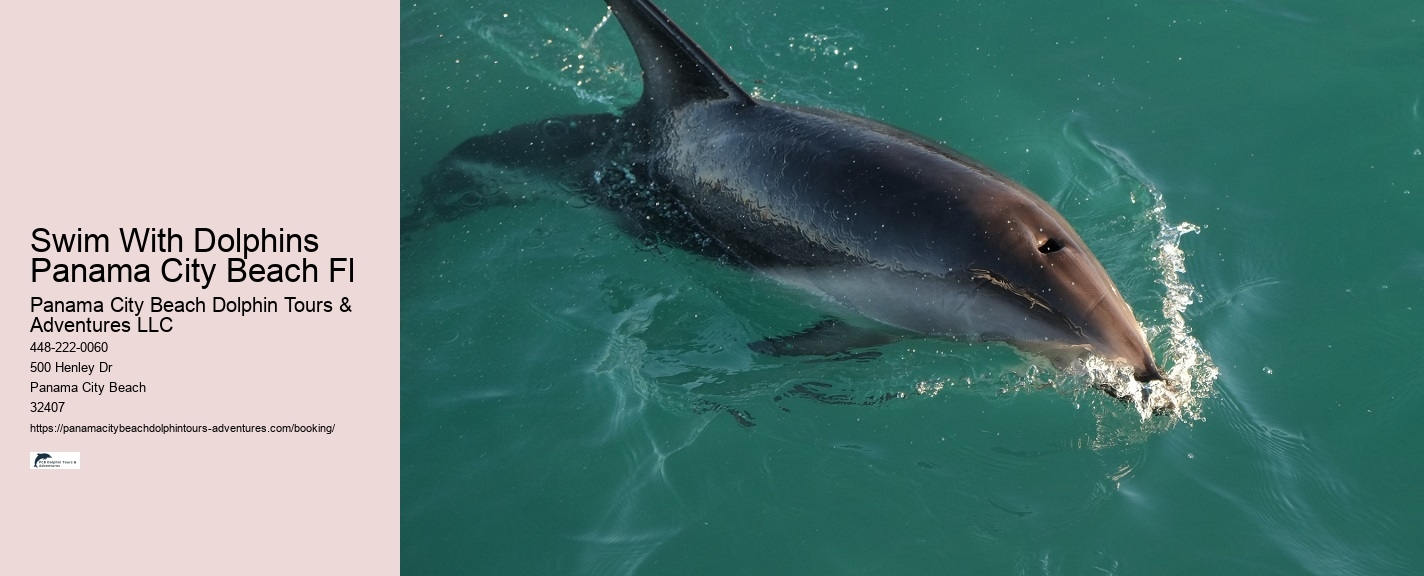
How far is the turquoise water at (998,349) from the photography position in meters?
7.19

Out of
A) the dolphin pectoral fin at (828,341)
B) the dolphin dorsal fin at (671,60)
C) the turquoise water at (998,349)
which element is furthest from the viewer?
the dolphin dorsal fin at (671,60)

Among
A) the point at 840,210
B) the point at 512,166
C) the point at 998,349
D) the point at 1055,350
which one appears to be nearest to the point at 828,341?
the point at 840,210

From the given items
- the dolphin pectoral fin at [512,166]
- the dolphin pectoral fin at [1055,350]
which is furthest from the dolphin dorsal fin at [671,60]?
the dolphin pectoral fin at [1055,350]

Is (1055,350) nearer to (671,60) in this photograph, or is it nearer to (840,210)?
(840,210)

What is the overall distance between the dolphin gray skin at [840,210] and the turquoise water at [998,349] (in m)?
0.34

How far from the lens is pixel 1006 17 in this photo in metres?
11.5

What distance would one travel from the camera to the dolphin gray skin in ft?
22.4

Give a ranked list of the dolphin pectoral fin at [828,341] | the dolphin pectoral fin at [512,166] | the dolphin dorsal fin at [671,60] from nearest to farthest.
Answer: the dolphin pectoral fin at [828,341], the dolphin dorsal fin at [671,60], the dolphin pectoral fin at [512,166]

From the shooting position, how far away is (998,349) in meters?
7.32

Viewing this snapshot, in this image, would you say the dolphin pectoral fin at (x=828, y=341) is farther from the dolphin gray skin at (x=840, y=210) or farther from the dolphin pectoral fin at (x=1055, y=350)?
the dolphin pectoral fin at (x=1055, y=350)

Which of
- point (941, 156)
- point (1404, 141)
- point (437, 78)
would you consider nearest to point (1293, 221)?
point (1404, 141)

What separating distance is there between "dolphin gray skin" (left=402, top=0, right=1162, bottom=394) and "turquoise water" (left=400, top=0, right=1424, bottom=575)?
1.11 feet

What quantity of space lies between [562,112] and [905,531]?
218 inches

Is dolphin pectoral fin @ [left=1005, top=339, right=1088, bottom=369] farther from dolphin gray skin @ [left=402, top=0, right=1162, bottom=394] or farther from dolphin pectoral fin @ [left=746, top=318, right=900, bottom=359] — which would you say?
dolphin pectoral fin @ [left=746, top=318, right=900, bottom=359]
